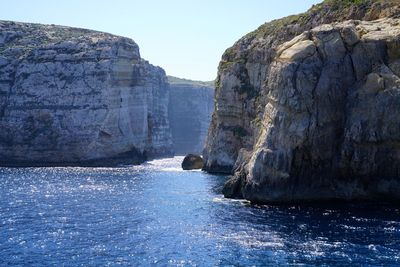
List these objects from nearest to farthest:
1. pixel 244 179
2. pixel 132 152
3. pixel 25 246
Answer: pixel 25 246, pixel 244 179, pixel 132 152

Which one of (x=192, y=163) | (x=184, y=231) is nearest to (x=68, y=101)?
(x=192, y=163)

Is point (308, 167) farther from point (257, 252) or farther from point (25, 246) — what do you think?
point (25, 246)

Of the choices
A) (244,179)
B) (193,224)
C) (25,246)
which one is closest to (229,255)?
(193,224)

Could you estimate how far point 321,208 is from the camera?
63.5 metres

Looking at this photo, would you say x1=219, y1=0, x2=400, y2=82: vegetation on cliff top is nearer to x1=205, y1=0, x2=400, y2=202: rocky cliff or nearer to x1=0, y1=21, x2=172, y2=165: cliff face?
x1=205, y1=0, x2=400, y2=202: rocky cliff

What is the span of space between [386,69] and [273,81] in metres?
14.9

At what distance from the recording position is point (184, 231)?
52.1 meters

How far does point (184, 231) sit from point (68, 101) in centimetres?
10481

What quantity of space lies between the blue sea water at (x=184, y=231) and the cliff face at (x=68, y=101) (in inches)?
2524

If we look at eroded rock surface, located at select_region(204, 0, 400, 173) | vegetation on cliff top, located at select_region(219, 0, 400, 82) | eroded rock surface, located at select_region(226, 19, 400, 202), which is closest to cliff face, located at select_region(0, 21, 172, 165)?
eroded rock surface, located at select_region(204, 0, 400, 173)

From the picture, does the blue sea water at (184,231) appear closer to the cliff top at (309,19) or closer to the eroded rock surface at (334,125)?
the eroded rock surface at (334,125)

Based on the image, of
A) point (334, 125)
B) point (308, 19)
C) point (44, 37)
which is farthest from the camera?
point (44, 37)

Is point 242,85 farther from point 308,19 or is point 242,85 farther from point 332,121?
point 332,121

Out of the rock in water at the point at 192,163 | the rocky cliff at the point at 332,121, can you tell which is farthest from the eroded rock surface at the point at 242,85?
the rocky cliff at the point at 332,121
